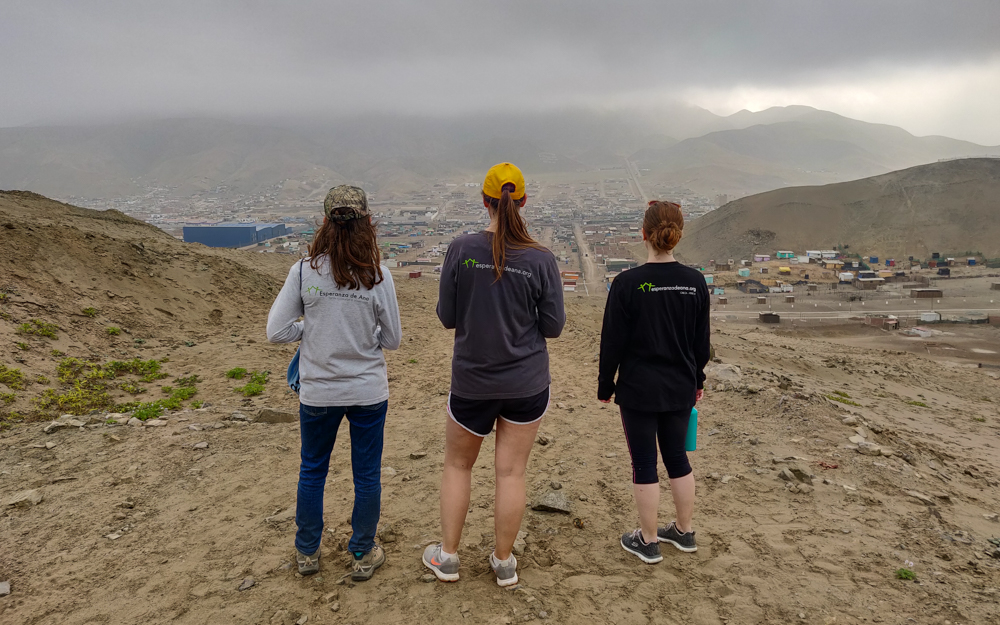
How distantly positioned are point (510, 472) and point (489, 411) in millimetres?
371

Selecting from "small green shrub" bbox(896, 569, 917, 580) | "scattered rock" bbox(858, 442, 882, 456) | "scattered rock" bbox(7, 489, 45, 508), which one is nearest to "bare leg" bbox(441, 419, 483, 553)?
"small green shrub" bbox(896, 569, 917, 580)

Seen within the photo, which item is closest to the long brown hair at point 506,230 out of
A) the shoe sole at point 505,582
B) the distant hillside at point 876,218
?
the shoe sole at point 505,582

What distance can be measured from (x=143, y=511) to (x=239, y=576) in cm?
135

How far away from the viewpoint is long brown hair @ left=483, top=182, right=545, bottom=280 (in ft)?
8.18

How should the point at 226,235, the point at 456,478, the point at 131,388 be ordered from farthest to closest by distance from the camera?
the point at 226,235, the point at 131,388, the point at 456,478

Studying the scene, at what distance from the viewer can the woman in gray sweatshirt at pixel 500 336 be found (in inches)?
98.1

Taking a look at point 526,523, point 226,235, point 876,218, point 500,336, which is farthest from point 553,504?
point 876,218

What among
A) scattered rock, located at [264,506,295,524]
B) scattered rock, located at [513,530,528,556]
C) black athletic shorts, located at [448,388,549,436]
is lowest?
scattered rock, located at [264,506,295,524]

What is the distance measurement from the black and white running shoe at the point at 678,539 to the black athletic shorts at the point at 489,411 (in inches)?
53.7

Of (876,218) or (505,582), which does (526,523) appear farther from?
(876,218)

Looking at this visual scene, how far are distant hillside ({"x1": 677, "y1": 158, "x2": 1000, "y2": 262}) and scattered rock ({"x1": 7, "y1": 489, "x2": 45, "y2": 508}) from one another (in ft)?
222

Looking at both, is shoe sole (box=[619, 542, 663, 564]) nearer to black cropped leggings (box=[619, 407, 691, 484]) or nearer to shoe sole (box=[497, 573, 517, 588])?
black cropped leggings (box=[619, 407, 691, 484])

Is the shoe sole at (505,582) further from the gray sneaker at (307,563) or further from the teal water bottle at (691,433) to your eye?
the teal water bottle at (691,433)

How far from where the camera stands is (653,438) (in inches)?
115
